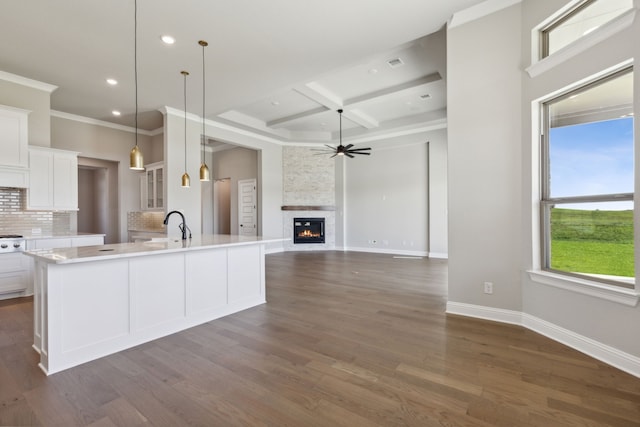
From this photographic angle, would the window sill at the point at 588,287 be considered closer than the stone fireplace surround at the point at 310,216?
Yes

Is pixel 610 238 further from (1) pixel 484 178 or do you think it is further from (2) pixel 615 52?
(2) pixel 615 52

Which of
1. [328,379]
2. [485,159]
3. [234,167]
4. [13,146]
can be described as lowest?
[328,379]

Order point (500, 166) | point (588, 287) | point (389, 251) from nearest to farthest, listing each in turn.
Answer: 1. point (588, 287)
2. point (500, 166)
3. point (389, 251)

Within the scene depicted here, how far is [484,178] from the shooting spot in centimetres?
335

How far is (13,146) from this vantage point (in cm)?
450

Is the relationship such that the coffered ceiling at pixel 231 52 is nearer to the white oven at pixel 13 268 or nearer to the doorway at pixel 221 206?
the white oven at pixel 13 268

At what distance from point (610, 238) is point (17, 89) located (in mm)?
8032

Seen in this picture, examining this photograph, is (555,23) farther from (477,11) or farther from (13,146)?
(13,146)

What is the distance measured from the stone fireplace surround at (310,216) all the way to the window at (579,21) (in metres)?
6.91

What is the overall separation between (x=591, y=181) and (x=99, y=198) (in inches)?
411

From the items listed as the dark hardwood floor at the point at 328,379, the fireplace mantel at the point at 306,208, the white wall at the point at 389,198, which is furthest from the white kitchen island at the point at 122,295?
the white wall at the point at 389,198

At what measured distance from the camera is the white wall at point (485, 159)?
3.19 m

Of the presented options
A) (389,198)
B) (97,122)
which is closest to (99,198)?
(97,122)

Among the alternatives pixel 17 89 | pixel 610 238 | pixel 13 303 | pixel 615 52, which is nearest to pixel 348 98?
pixel 615 52
